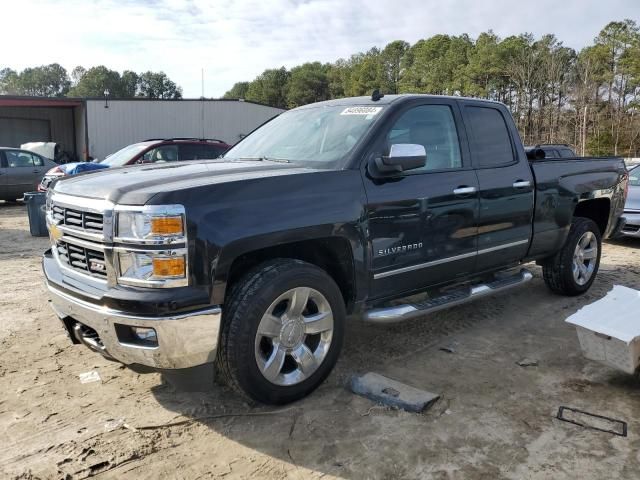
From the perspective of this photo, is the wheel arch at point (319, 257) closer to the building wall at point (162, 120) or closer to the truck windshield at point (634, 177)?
the truck windshield at point (634, 177)

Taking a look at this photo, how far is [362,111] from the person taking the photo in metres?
4.05

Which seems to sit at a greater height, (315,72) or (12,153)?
(315,72)

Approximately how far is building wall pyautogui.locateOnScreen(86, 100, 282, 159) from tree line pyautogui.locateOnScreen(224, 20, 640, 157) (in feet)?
63.8

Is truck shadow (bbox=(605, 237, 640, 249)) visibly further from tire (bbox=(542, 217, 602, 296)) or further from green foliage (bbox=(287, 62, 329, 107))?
green foliage (bbox=(287, 62, 329, 107))

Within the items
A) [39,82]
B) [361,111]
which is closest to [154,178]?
[361,111]

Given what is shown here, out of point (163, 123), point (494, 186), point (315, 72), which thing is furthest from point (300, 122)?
point (315, 72)

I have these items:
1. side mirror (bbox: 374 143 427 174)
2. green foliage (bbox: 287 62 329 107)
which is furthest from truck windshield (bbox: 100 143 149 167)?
green foliage (bbox: 287 62 329 107)

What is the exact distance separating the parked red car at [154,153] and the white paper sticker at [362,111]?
658cm

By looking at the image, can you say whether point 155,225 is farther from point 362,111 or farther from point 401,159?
point 362,111

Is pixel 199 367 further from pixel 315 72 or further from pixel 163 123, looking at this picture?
pixel 315 72

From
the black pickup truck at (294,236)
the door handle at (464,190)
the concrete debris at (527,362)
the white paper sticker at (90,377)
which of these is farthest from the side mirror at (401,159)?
the white paper sticker at (90,377)

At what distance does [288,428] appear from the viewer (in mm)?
3135

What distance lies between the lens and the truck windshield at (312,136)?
3.80m

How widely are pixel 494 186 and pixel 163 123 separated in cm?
2416
